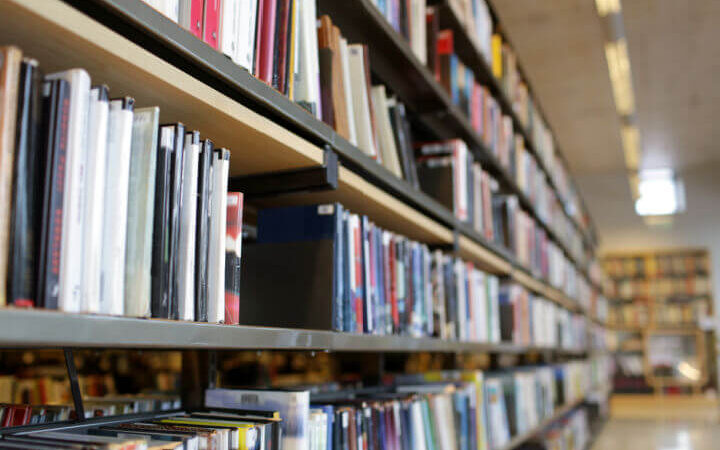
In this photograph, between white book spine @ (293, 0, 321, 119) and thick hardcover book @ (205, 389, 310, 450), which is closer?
thick hardcover book @ (205, 389, 310, 450)

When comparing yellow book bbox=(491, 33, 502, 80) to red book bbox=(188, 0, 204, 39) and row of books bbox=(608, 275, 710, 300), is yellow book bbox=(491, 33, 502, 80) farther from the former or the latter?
row of books bbox=(608, 275, 710, 300)

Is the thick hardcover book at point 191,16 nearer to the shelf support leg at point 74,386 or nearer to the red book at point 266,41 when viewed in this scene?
the red book at point 266,41

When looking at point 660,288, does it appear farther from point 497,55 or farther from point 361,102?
point 361,102

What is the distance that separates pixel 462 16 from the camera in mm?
2404

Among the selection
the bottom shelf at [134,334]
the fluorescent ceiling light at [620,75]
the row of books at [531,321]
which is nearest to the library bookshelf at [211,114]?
the bottom shelf at [134,334]

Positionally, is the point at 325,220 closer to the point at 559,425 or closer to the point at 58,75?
the point at 58,75

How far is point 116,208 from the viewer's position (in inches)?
28.4

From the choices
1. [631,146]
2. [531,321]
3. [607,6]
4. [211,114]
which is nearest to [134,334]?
[211,114]

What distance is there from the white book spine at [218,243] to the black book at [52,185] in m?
0.26

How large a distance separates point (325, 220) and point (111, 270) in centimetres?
63

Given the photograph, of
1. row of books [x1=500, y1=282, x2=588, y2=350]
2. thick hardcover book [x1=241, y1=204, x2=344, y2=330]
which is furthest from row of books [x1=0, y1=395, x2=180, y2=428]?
row of books [x1=500, y1=282, x2=588, y2=350]

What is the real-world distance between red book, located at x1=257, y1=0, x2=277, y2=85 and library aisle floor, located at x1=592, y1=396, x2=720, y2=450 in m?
4.93

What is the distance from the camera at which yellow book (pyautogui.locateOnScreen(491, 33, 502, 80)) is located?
295cm

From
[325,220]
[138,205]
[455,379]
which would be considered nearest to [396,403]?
[325,220]
